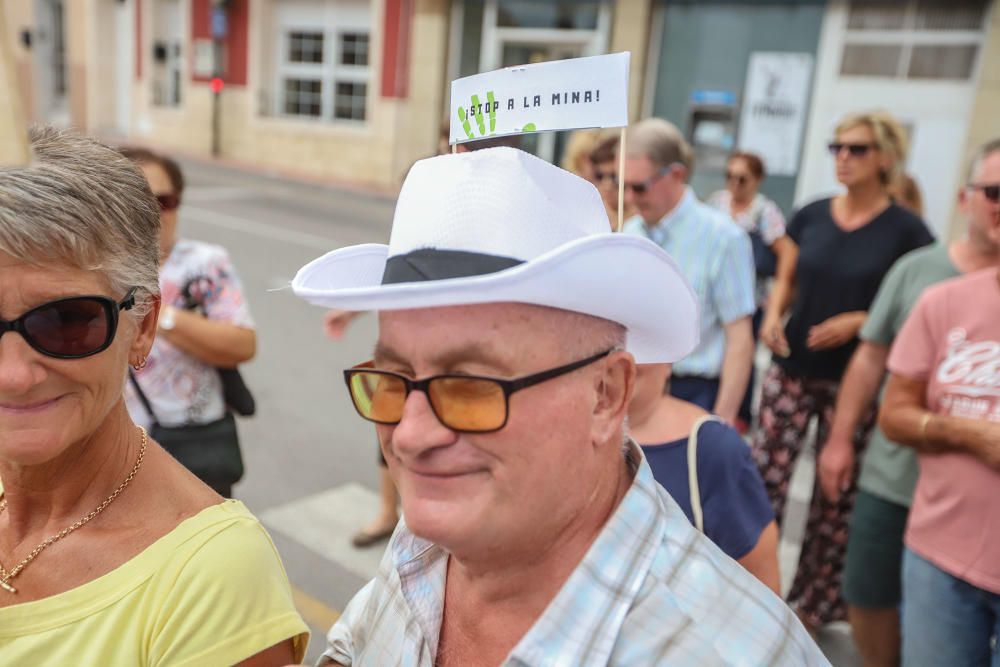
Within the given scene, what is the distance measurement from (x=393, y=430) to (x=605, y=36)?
Answer: 14.3m

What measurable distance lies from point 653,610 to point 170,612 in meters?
0.72

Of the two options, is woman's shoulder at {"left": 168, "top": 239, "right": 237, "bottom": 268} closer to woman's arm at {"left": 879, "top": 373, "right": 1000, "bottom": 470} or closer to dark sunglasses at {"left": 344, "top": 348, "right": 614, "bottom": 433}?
dark sunglasses at {"left": 344, "top": 348, "right": 614, "bottom": 433}

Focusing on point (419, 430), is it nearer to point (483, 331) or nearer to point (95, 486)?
point (483, 331)

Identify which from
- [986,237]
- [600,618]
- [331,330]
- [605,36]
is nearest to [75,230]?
[600,618]

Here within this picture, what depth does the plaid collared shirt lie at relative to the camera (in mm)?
1155

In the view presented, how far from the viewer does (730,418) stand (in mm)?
3520

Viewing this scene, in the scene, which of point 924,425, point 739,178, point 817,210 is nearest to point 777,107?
point 739,178

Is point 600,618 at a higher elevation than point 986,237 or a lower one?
lower

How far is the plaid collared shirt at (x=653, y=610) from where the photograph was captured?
3.79 feet

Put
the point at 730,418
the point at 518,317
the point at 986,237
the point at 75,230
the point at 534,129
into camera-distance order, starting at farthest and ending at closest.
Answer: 1. the point at 730,418
2. the point at 986,237
3. the point at 534,129
4. the point at 75,230
5. the point at 518,317

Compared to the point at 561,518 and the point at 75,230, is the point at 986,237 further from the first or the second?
the point at 75,230

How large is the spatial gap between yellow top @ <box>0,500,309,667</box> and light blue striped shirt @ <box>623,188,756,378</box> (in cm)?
237

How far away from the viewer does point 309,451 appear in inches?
199

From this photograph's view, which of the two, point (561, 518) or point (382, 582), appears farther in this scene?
point (382, 582)
